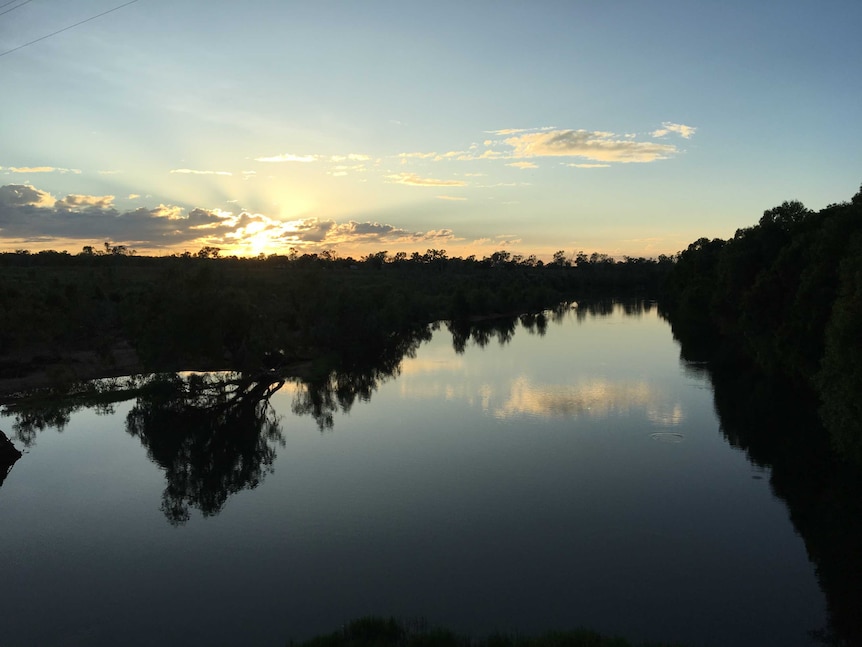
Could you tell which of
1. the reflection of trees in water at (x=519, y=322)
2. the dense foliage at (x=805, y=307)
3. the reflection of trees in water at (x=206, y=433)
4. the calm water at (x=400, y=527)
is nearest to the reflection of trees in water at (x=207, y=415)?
the reflection of trees in water at (x=206, y=433)

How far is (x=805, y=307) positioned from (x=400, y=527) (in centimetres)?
2514

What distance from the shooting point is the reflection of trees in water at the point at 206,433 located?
80.0ft

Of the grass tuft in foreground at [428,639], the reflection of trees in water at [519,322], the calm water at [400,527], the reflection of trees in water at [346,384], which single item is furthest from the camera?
the reflection of trees in water at [519,322]

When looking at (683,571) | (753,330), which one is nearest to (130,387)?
(683,571)

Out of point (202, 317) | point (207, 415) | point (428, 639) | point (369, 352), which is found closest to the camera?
point (428, 639)

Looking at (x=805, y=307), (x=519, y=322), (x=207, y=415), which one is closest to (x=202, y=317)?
(x=207, y=415)

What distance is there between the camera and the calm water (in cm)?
1486

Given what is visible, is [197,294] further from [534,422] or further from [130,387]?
[534,422]

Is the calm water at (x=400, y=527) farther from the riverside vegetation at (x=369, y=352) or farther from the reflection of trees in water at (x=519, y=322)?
the reflection of trees in water at (x=519, y=322)

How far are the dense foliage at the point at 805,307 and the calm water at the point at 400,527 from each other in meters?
4.54

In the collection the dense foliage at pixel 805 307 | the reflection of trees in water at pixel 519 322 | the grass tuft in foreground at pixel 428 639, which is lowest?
the grass tuft in foreground at pixel 428 639

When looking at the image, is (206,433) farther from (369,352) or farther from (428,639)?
(369,352)

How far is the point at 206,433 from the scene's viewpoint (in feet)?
106

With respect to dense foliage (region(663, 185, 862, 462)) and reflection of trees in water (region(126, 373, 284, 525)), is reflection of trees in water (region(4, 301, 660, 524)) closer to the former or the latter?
reflection of trees in water (region(126, 373, 284, 525))
